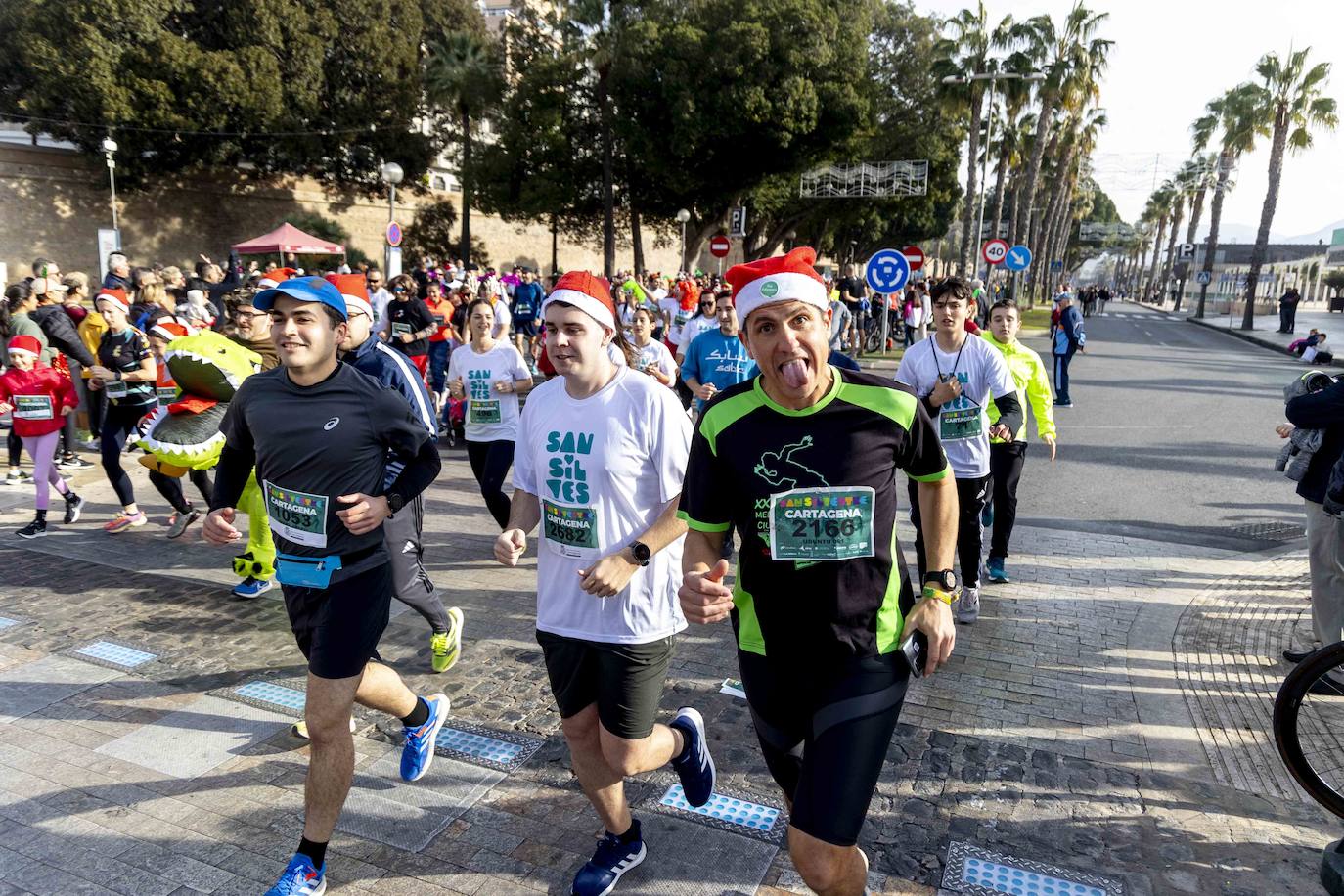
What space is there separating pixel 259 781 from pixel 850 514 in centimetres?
289

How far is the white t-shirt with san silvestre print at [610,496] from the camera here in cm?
286

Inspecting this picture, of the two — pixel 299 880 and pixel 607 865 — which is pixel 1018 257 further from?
pixel 299 880

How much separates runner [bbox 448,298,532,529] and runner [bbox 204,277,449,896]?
285cm

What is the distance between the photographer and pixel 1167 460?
10.3 metres

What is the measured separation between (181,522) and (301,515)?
5249 mm

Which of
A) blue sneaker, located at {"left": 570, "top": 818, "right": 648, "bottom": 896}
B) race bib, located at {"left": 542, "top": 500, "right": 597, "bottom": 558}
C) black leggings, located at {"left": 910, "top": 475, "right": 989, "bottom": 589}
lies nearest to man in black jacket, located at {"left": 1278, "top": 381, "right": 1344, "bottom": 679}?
black leggings, located at {"left": 910, "top": 475, "right": 989, "bottom": 589}

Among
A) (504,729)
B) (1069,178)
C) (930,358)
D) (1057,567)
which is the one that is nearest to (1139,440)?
(1057,567)

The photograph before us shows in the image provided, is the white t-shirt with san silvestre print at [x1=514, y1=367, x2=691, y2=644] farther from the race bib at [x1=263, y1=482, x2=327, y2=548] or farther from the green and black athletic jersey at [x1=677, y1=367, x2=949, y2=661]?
the race bib at [x1=263, y1=482, x2=327, y2=548]

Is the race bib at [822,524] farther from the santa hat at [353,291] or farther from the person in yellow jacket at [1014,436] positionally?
the person in yellow jacket at [1014,436]

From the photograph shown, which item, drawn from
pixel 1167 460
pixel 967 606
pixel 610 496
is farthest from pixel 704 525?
pixel 1167 460

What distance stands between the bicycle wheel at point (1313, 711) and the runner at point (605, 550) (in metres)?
2.51

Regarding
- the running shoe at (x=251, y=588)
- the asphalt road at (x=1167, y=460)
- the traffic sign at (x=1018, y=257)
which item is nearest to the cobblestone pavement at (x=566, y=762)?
the running shoe at (x=251, y=588)

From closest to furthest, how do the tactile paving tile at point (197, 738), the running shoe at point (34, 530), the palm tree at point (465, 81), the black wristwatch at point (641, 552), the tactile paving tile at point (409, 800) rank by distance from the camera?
the black wristwatch at point (641, 552) < the tactile paving tile at point (409, 800) < the tactile paving tile at point (197, 738) < the running shoe at point (34, 530) < the palm tree at point (465, 81)

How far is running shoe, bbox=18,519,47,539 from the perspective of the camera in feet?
23.4
